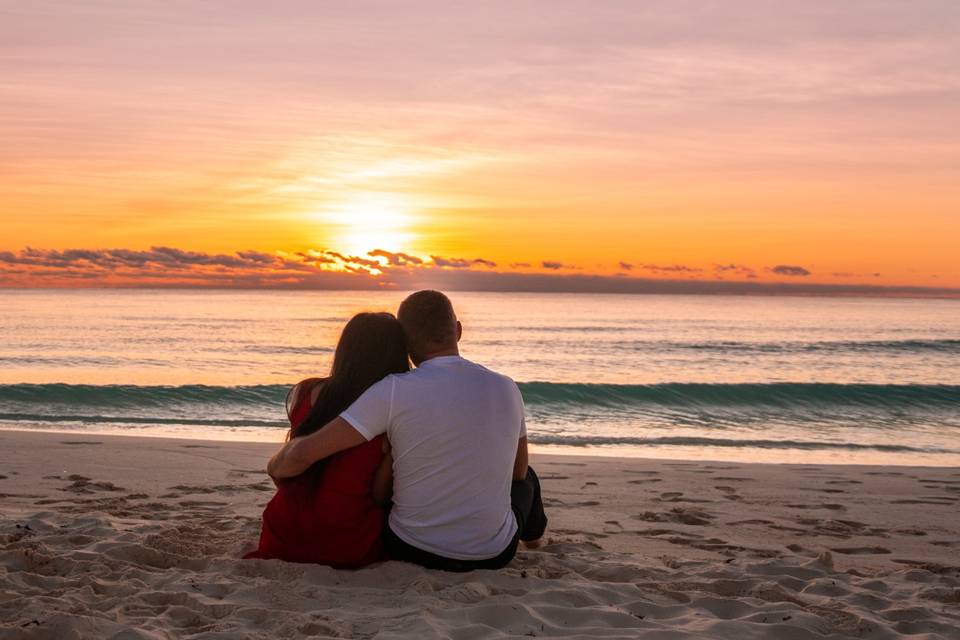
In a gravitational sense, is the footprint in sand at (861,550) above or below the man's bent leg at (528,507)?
below

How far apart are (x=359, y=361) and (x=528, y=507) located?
1.33m

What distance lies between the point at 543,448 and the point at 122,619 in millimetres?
8502

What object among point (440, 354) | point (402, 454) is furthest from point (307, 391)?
point (440, 354)

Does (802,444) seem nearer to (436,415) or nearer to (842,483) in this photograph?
(842,483)

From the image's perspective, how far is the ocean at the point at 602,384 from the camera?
13031 mm

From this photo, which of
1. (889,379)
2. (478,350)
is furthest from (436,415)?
(478,350)

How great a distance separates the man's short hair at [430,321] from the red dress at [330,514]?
0.53 metres

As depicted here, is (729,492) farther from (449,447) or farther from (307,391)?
(307,391)

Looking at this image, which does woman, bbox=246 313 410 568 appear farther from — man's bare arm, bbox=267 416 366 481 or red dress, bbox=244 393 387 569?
man's bare arm, bbox=267 416 366 481

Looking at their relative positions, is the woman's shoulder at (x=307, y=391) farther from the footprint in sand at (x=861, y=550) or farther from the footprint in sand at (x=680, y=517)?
the footprint in sand at (x=861, y=550)

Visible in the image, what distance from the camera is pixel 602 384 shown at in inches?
769

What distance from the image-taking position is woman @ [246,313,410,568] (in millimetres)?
3979

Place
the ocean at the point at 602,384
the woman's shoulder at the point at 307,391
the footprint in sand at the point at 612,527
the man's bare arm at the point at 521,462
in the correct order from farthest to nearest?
the ocean at the point at 602,384
the footprint in sand at the point at 612,527
the man's bare arm at the point at 521,462
the woman's shoulder at the point at 307,391

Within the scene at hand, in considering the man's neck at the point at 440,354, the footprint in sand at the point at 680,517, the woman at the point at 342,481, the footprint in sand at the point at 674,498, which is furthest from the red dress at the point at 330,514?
the footprint in sand at the point at 674,498
